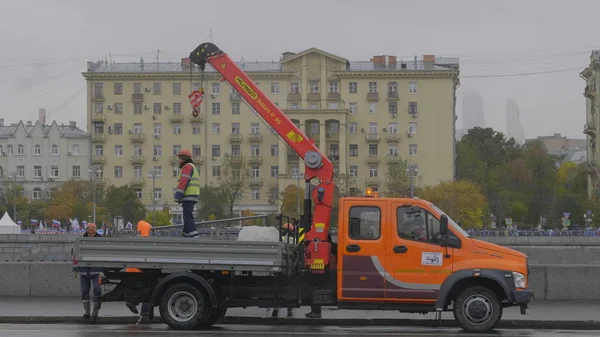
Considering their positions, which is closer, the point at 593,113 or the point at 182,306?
the point at 182,306

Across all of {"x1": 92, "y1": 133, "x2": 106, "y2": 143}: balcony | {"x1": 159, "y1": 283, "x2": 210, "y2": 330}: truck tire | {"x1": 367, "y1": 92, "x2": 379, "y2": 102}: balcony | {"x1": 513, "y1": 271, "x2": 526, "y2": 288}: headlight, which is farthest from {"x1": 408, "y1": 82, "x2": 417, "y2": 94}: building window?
{"x1": 159, "y1": 283, "x2": 210, "y2": 330}: truck tire

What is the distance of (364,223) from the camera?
17.7m

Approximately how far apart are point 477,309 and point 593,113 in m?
101

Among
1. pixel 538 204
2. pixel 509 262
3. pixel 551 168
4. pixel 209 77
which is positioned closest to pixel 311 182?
pixel 509 262

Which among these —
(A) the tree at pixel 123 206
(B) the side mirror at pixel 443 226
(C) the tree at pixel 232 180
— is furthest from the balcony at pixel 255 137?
(B) the side mirror at pixel 443 226

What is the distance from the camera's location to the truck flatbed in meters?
17.5

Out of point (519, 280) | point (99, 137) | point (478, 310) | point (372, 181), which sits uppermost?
point (99, 137)

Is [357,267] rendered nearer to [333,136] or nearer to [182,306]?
[182,306]

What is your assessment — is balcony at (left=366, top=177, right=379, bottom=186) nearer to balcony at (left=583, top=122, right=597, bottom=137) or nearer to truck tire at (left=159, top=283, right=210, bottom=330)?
balcony at (left=583, top=122, right=597, bottom=137)

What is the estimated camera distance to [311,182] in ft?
64.2

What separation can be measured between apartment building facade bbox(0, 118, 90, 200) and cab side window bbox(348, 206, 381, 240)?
95907mm

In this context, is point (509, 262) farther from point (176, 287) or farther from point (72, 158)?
point (72, 158)

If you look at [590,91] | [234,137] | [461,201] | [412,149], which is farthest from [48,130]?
[590,91]

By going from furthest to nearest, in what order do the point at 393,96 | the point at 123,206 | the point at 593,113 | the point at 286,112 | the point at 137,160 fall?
the point at 593,113, the point at 137,160, the point at 393,96, the point at 286,112, the point at 123,206
